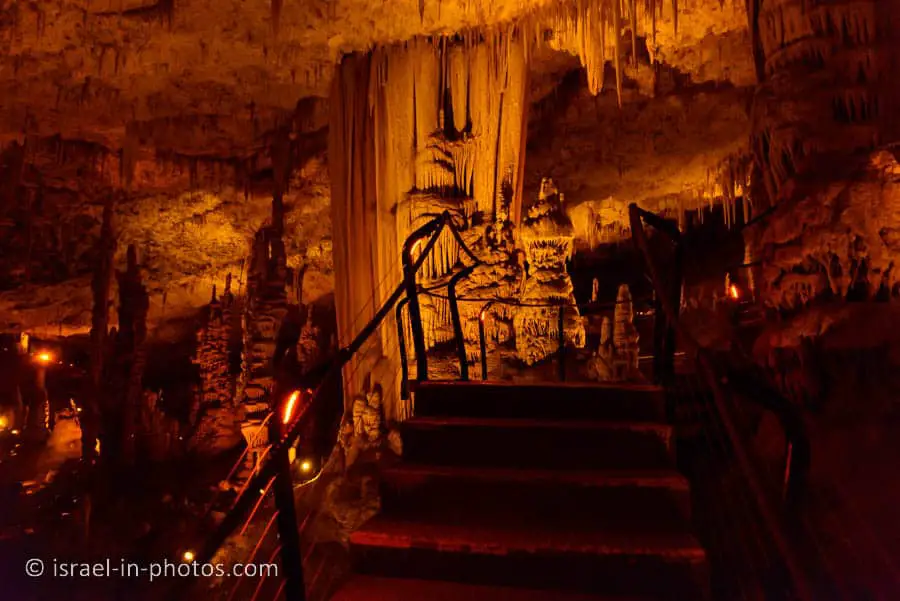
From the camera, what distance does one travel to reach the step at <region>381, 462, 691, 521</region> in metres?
2.83

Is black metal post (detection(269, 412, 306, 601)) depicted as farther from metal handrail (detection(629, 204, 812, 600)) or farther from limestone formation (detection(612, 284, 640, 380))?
limestone formation (detection(612, 284, 640, 380))

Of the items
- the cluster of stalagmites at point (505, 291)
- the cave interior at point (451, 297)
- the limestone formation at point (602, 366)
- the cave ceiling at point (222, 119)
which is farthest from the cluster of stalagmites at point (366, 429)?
the cave ceiling at point (222, 119)

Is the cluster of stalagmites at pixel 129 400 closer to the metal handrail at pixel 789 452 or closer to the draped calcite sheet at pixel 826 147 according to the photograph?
the draped calcite sheet at pixel 826 147

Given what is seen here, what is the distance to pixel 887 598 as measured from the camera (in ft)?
9.99

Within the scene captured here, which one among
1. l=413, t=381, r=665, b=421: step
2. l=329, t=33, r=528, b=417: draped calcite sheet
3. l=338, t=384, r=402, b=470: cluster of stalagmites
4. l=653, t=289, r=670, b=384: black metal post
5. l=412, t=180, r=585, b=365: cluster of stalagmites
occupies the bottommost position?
l=338, t=384, r=402, b=470: cluster of stalagmites

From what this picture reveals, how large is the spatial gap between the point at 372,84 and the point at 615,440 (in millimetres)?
8589

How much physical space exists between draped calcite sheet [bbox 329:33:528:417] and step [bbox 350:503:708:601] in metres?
6.61

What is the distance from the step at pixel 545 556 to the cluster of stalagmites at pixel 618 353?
681cm

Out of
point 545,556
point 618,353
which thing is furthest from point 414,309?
point 618,353

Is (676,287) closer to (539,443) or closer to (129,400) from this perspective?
(539,443)

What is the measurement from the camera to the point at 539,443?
3334mm

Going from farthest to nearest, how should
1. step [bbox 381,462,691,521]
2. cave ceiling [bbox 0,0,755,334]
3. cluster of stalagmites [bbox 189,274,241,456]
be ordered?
cluster of stalagmites [bbox 189,274,241,456] → cave ceiling [bbox 0,0,755,334] → step [bbox 381,462,691,521]

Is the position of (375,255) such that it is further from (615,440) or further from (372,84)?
(615,440)

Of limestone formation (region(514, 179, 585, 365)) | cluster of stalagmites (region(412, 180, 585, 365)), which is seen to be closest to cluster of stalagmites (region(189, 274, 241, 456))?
cluster of stalagmites (region(412, 180, 585, 365))
